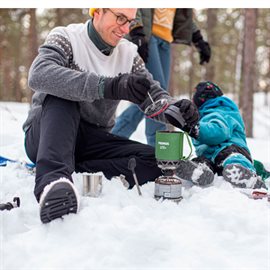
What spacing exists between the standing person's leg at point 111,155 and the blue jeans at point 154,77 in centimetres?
95

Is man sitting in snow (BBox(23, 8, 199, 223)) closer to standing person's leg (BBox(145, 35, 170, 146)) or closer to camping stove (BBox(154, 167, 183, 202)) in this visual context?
camping stove (BBox(154, 167, 183, 202))

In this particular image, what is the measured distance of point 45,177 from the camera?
2.02 m

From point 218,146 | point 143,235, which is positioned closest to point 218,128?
point 218,146

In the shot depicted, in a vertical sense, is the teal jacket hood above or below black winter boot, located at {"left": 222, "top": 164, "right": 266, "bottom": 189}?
above

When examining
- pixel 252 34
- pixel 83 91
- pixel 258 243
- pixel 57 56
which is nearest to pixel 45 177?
pixel 83 91

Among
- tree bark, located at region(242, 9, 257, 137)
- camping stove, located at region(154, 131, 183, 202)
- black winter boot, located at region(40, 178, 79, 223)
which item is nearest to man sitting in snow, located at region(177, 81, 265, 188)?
camping stove, located at region(154, 131, 183, 202)

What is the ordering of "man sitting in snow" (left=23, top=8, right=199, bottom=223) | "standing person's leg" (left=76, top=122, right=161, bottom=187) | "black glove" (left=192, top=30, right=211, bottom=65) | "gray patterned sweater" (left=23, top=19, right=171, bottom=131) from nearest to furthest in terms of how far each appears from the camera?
"man sitting in snow" (left=23, top=8, right=199, bottom=223)
"gray patterned sweater" (left=23, top=19, right=171, bottom=131)
"standing person's leg" (left=76, top=122, right=161, bottom=187)
"black glove" (left=192, top=30, right=211, bottom=65)

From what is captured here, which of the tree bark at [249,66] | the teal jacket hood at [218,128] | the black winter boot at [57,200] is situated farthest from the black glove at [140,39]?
the tree bark at [249,66]

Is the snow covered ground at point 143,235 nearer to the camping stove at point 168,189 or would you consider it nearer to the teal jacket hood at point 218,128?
the camping stove at point 168,189

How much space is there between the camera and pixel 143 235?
5.65 feet

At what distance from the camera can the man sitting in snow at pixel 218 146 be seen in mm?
2623

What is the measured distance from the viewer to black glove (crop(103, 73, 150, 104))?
6.98 feet

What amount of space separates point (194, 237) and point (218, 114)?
152 centimetres
